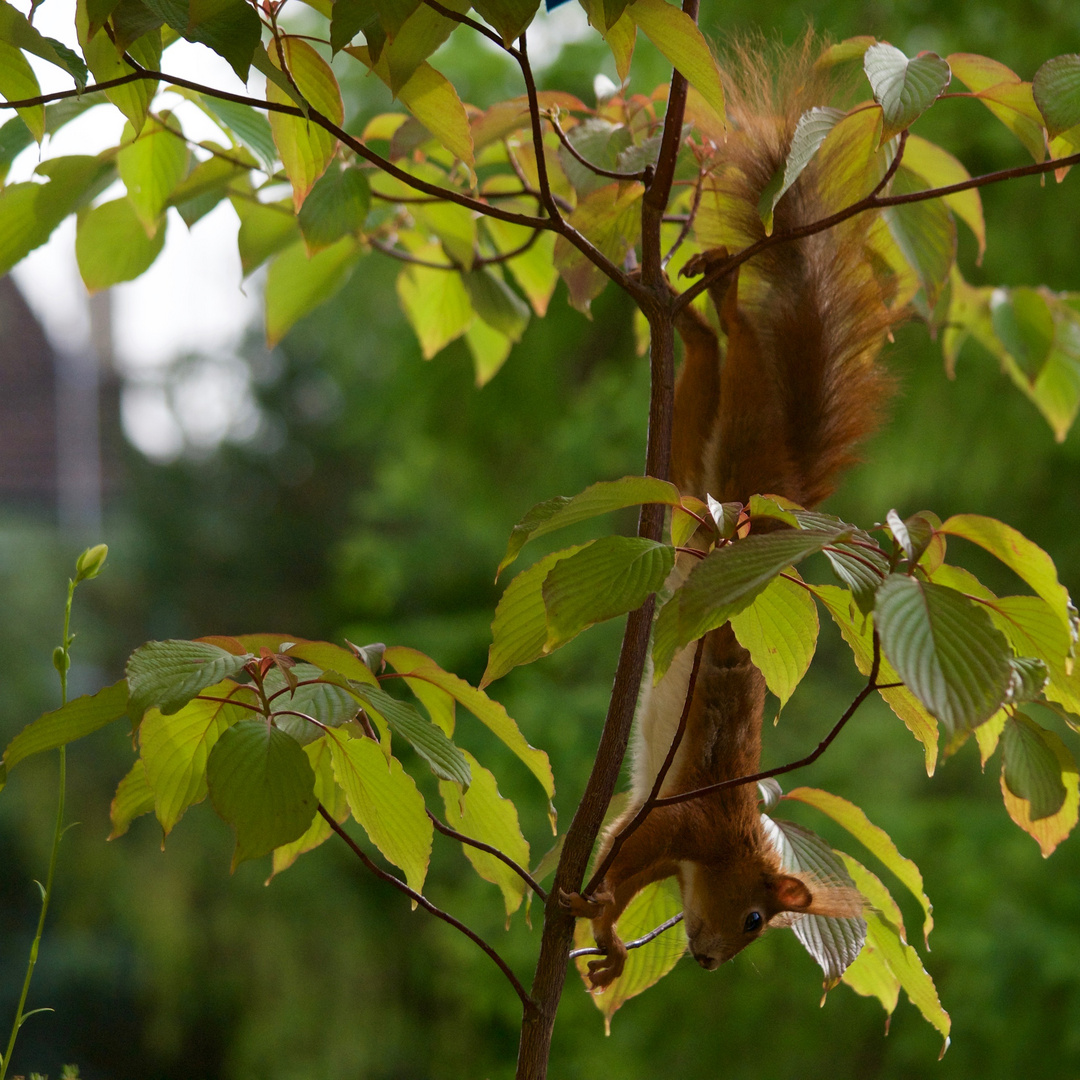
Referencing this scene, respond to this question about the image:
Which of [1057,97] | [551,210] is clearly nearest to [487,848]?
[551,210]

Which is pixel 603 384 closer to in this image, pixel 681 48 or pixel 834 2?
pixel 834 2

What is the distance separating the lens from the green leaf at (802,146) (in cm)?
45

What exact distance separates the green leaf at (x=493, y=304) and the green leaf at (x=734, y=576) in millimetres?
464

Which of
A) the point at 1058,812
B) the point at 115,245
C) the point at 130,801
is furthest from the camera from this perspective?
the point at 115,245

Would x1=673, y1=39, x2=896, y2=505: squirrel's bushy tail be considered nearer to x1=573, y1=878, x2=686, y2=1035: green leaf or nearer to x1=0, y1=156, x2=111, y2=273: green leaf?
x1=573, y1=878, x2=686, y2=1035: green leaf

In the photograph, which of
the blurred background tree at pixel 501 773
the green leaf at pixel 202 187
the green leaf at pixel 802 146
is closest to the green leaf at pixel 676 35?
the green leaf at pixel 802 146

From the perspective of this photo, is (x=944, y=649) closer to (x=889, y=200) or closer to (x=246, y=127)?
(x=889, y=200)

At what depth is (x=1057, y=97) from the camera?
436 millimetres

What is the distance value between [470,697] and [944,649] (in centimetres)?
23

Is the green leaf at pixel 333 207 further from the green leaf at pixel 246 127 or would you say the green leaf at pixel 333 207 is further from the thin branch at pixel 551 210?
the thin branch at pixel 551 210

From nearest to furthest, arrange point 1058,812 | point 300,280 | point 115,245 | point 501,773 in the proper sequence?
point 1058,812, point 115,245, point 300,280, point 501,773

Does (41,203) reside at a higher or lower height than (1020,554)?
higher

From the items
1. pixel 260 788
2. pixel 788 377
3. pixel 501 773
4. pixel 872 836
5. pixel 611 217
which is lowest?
pixel 501 773

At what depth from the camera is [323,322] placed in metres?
4.45
